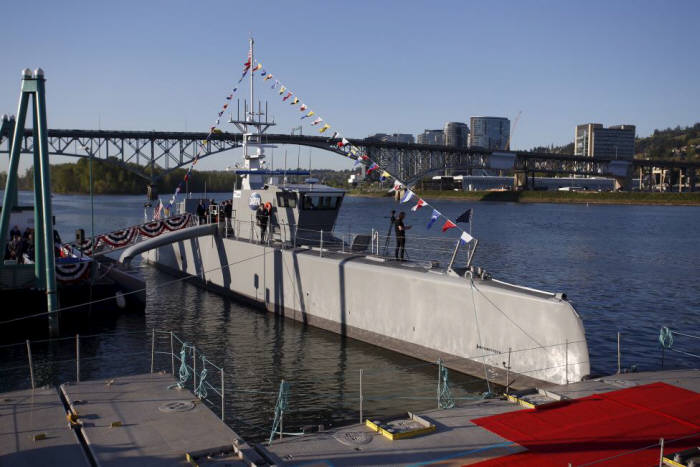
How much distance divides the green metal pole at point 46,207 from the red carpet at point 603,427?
52.4ft

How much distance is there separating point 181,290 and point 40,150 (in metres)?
12.6

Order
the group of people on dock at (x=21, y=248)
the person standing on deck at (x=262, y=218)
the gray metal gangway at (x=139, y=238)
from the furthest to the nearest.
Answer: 1. the gray metal gangway at (x=139, y=238)
2. the person standing on deck at (x=262, y=218)
3. the group of people on dock at (x=21, y=248)

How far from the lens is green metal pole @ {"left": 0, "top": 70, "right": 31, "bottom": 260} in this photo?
20828 millimetres

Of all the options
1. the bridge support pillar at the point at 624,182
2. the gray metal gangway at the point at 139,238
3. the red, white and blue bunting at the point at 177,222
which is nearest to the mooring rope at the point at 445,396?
the gray metal gangway at the point at 139,238

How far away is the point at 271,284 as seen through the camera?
83.6ft

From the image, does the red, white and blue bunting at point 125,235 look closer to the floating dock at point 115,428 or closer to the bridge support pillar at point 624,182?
the floating dock at point 115,428

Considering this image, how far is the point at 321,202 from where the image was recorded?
2559 cm

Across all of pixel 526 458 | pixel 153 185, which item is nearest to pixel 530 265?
pixel 526 458

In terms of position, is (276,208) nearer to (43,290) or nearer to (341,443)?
(43,290)

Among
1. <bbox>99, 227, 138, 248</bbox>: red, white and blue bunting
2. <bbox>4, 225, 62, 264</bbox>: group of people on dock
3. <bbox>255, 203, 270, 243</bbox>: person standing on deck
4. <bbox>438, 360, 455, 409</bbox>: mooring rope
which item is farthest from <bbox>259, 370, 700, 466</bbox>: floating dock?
<bbox>99, 227, 138, 248</bbox>: red, white and blue bunting

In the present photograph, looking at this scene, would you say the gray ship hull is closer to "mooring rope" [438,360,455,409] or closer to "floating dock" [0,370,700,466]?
"mooring rope" [438,360,455,409]

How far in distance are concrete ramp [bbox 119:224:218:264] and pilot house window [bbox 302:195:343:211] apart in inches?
242

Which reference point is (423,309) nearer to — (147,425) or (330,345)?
(330,345)

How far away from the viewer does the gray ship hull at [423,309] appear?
14859 mm
